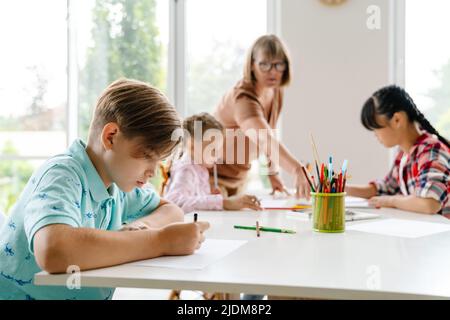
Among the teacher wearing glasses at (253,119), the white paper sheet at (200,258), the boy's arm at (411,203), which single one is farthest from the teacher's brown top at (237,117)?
the white paper sheet at (200,258)

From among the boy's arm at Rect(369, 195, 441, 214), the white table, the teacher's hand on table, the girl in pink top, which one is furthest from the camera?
the teacher's hand on table

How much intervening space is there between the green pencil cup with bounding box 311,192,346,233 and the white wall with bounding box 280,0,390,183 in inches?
81.7

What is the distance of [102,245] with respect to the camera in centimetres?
86

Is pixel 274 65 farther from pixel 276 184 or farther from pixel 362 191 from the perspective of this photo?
pixel 362 191

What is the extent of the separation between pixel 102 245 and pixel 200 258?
0.19 m

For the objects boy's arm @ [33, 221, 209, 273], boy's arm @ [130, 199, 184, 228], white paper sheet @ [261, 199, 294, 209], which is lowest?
white paper sheet @ [261, 199, 294, 209]

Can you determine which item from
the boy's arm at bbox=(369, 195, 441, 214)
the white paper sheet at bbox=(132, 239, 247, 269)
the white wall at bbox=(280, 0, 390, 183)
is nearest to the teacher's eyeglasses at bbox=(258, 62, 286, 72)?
the boy's arm at bbox=(369, 195, 441, 214)

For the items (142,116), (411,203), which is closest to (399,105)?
(411,203)

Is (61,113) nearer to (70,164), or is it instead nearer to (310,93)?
(310,93)

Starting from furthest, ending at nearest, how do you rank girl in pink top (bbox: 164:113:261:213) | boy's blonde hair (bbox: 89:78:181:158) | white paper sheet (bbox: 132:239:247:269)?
1. girl in pink top (bbox: 164:113:261:213)
2. boy's blonde hair (bbox: 89:78:181:158)
3. white paper sheet (bbox: 132:239:247:269)

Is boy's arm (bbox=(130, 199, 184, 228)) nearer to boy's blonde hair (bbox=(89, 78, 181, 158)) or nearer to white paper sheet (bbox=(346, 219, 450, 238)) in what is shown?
boy's blonde hair (bbox=(89, 78, 181, 158))

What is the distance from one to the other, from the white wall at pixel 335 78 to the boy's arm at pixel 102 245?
241 centimetres

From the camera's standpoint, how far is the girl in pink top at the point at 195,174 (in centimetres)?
171

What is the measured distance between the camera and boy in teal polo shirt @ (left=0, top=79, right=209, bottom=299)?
85cm
